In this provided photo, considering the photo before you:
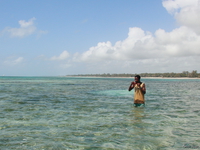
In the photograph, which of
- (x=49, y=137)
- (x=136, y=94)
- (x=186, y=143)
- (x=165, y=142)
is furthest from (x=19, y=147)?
(x=136, y=94)

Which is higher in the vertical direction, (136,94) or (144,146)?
(136,94)

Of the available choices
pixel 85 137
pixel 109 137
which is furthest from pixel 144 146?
pixel 85 137

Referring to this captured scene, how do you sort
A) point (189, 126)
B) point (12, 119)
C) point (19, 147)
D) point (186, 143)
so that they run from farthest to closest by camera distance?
point (12, 119), point (189, 126), point (186, 143), point (19, 147)

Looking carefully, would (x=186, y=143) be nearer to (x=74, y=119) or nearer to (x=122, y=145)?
(x=122, y=145)

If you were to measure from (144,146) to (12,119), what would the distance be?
7451 millimetres

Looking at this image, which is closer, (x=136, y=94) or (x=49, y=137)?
(x=49, y=137)

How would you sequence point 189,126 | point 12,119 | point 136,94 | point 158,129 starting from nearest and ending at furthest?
point 158,129 < point 189,126 < point 12,119 < point 136,94

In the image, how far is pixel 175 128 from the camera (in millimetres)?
9242

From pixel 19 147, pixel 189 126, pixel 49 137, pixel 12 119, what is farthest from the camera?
pixel 12 119

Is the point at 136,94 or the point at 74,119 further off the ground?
the point at 136,94

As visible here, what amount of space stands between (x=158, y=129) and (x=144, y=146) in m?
2.45

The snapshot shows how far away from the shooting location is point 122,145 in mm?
6945

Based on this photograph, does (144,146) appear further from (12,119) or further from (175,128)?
(12,119)

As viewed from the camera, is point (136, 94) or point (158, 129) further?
point (136, 94)
